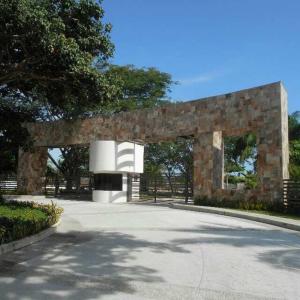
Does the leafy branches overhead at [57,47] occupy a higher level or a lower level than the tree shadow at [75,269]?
higher

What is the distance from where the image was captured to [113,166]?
27.5 meters

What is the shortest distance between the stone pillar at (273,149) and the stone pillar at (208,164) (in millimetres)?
2875

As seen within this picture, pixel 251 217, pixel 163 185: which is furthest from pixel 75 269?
pixel 163 185

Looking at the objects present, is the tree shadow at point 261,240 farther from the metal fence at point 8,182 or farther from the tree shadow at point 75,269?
the metal fence at point 8,182


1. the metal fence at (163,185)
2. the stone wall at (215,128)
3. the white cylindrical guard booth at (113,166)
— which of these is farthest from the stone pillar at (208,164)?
the metal fence at (163,185)

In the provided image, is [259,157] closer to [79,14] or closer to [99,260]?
[79,14]

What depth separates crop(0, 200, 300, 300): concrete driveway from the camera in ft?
21.1

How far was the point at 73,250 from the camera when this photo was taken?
9750mm

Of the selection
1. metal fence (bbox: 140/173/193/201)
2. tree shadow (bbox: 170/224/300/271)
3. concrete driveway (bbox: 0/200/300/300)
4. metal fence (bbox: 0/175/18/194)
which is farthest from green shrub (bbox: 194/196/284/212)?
metal fence (bbox: 0/175/18/194)

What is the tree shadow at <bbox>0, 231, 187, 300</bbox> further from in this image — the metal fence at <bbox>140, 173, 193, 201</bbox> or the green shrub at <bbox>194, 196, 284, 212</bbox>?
the metal fence at <bbox>140, 173, 193, 201</bbox>

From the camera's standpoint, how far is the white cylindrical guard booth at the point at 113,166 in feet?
90.0

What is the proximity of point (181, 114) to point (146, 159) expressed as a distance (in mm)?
20572

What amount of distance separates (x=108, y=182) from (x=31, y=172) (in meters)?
7.88

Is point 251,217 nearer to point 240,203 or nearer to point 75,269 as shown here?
point 240,203
